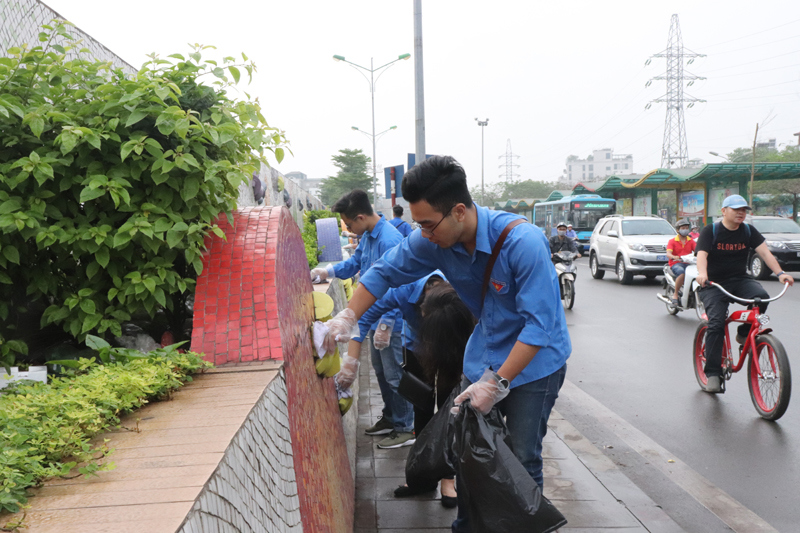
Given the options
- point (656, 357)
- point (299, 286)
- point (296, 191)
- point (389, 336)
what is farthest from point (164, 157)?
point (296, 191)

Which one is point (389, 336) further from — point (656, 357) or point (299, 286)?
point (656, 357)

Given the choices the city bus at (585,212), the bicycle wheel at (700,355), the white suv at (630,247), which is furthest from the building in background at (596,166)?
the bicycle wheel at (700,355)

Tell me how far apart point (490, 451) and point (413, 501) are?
163 cm

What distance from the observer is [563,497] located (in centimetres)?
391

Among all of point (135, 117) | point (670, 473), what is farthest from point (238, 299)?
point (670, 473)

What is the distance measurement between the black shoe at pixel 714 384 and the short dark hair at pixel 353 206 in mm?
3558

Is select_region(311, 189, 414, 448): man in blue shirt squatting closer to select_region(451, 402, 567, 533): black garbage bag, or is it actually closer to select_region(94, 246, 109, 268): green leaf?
select_region(94, 246, 109, 268): green leaf

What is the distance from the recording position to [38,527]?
4.30ft

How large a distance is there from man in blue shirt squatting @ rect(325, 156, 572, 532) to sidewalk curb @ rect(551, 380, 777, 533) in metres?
1.29

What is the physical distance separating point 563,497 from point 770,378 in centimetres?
252

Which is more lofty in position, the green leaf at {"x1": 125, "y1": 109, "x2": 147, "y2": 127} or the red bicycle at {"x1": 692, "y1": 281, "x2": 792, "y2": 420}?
the green leaf at {"x1": 125, "y1": 109, "x2": 147, "y2": 127}

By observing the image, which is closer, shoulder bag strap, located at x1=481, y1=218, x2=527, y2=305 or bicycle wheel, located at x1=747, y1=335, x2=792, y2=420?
shoulder bag strap, located at x1=481, y1=218, x2=527, y2=305

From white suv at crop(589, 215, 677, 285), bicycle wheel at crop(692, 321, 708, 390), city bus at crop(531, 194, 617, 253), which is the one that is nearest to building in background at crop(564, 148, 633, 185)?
city bus at crop(531, 194, 617, 253)

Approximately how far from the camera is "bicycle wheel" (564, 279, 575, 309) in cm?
1251
